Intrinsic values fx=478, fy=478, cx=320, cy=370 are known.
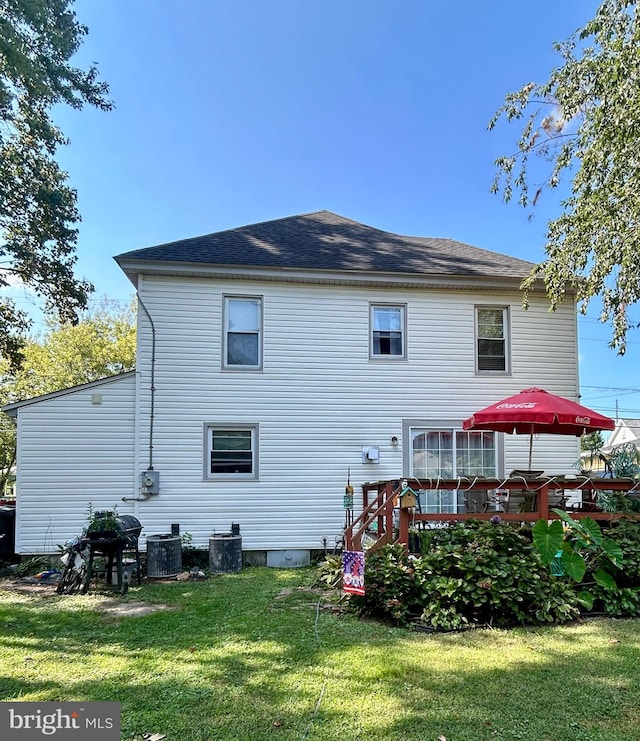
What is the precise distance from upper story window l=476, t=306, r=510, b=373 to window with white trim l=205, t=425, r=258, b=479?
183 inches

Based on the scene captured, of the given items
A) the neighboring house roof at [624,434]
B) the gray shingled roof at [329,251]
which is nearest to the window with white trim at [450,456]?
the gray shingled roof at [329,251]

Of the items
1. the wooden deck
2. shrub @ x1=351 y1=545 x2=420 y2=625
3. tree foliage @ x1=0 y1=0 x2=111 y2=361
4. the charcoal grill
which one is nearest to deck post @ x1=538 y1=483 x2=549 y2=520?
the wooden deck

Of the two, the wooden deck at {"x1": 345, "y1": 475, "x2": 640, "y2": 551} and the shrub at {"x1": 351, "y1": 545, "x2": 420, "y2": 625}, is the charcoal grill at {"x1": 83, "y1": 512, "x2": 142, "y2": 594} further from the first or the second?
the shrub at {"x1": 351, "y1": 545, "x2": 420, "y2": 625}

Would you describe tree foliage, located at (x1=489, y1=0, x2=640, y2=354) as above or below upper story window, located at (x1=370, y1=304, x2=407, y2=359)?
above

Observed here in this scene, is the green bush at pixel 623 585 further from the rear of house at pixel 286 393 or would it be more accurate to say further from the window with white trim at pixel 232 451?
the window with white trim at pixel 232 451

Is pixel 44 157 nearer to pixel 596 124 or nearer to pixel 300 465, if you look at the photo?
pixel 300 465

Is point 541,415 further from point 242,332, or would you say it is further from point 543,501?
point 242,332

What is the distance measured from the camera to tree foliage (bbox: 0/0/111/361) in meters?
8.56

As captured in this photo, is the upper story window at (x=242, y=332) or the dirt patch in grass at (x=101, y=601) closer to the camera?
the dirt patch in grass at (x=101, y=601)

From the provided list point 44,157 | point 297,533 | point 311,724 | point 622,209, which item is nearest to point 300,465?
point 297,533

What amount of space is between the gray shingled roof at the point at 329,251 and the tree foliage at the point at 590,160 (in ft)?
4.43

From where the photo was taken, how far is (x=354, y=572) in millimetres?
4965

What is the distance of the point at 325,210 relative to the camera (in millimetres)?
12406

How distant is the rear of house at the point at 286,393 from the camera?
8.34 meters
